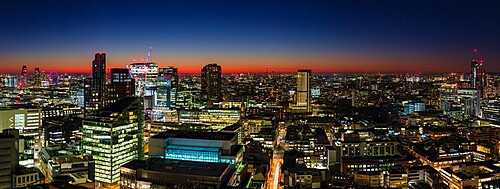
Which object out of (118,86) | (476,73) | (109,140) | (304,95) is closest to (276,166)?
(109,140)

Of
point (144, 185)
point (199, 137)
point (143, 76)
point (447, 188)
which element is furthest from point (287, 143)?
point (143, 76)

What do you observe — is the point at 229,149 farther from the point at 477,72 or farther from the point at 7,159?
the point at 477,72

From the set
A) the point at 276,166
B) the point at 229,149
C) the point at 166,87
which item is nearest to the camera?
the point at 229,149

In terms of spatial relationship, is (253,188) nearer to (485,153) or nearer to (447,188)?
(447,188)

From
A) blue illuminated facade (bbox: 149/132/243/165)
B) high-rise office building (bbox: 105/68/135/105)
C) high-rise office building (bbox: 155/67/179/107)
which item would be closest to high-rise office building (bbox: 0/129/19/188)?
blue illuminated facade (bbox: 149/132/243/165)

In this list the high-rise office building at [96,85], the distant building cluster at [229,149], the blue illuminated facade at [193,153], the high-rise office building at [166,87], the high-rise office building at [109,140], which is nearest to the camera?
the distant building cluster at [229,149]

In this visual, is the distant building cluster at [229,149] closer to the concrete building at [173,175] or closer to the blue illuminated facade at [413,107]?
the concrete building at [173,175]

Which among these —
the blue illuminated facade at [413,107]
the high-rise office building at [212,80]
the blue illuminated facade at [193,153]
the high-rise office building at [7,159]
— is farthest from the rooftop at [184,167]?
the high-rise office building at [212,80]
